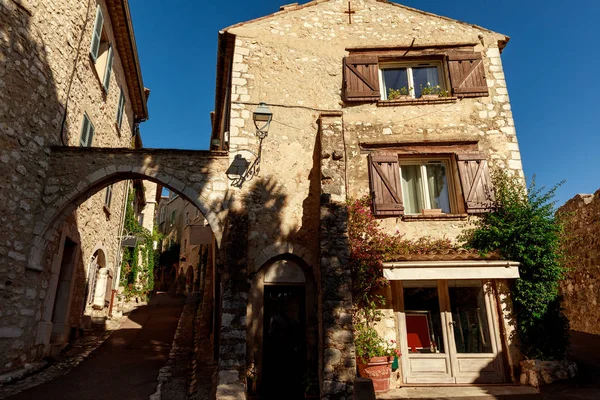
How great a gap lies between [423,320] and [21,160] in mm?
7588

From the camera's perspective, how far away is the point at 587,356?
312 inches

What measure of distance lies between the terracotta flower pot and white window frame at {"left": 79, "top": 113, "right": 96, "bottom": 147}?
7.66m

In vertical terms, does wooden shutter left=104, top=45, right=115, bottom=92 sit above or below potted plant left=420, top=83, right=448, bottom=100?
above

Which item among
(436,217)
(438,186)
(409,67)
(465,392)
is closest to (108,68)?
(409,67)

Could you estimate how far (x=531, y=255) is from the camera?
7.12 m

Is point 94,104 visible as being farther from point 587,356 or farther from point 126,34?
point 587,356

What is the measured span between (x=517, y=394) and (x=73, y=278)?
9.28 meters

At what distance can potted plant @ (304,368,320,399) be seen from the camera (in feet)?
21.9

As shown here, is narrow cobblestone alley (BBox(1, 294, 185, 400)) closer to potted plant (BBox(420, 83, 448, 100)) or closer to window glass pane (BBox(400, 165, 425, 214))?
window glass pane (BBox(400, 165, 425, 214))

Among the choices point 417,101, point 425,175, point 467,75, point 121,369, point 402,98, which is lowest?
point 121,369

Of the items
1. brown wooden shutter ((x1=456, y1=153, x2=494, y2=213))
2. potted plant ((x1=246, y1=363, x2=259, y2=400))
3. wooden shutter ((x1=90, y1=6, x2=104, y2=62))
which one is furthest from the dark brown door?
wooden shutter ((x1=90, y1=6, x2=104, y2=62))

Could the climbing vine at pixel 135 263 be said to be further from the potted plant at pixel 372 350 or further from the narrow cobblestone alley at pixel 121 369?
the potted plant at pixel 372 350

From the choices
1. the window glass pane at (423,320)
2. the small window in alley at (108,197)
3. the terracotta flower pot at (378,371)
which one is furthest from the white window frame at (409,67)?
the small window in alley at (108,197)

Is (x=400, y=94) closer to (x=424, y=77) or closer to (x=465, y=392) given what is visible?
(x=424, y=77)
